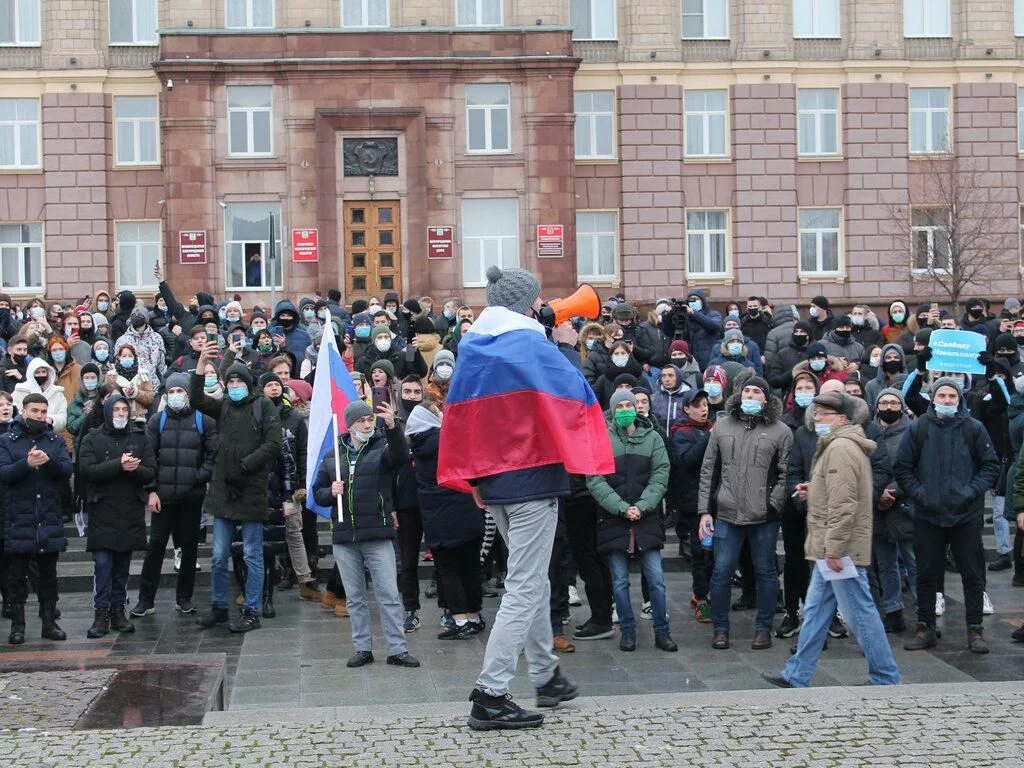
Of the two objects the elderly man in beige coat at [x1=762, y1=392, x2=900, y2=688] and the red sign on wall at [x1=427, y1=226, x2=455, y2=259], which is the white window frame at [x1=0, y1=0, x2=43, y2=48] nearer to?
the red sign on wall at [x1=427, y1=226, x2=455, y2=259]

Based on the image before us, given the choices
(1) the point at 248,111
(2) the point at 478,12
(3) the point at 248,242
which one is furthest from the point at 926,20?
(3) the point at 248,242

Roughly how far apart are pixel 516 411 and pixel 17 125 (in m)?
32.0

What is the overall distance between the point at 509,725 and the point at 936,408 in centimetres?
573

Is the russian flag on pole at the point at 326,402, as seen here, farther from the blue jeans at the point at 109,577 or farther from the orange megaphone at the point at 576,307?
the orange megaphone at the point at 576,307

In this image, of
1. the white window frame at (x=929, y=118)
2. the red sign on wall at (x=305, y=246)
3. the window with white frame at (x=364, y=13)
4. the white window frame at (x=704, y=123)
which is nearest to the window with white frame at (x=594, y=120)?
the white window frame at (x=704, y=123)

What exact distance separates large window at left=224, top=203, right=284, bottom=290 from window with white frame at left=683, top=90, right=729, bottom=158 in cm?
1041

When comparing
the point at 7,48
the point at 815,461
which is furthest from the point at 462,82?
the point at 815,461

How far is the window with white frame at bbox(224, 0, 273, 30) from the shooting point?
36.0 meters

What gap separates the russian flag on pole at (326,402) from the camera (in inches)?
462

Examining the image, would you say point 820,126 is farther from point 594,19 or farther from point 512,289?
point 512,289

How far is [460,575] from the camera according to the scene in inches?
498

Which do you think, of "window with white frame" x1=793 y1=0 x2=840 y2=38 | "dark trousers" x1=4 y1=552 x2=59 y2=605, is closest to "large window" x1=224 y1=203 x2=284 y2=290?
"window with white frame" x1=793 y1=0 x2=840 y2=38

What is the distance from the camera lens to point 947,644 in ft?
40.1

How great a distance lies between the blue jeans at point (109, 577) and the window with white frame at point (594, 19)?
27.2 meters
